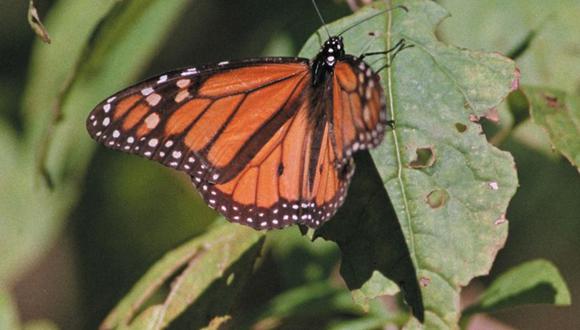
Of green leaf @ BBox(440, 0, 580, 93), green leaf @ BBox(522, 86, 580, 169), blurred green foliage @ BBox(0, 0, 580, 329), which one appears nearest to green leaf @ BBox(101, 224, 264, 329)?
blurred green foliage @ BBox(0, 0, 580, 329)

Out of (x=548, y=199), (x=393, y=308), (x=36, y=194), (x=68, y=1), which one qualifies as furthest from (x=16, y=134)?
(x=548, y=199)

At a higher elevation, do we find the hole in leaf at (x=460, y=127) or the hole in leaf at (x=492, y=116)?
the hole in leaf at (x=492, y=116)

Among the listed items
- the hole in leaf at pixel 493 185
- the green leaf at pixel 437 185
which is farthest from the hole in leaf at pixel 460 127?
the hole in leaf at pixel 493 185

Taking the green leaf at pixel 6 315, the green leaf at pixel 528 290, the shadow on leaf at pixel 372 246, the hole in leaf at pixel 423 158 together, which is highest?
the hole in leaf at pixel 423 158

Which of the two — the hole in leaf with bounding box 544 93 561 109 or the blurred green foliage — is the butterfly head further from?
the hole in leaf with bounding box 544 93 561 109

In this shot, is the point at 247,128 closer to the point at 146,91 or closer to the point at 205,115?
the point at 205,115

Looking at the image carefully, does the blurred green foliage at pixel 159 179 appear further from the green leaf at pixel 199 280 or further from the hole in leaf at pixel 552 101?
the hole in leaf at pixel 552 101
